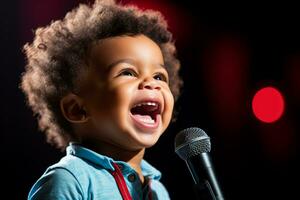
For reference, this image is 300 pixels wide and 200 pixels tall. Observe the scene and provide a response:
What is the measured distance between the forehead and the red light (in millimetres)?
1303

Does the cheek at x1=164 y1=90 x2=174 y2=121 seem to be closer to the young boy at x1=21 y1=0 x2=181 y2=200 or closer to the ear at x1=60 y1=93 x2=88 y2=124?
the young boy at x1=21 y1=0 x2=181 y2=200

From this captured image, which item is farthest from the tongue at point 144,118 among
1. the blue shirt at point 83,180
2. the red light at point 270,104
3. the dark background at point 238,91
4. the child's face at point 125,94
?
the red light at point 270,104

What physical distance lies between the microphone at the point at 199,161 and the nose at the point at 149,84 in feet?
0.45

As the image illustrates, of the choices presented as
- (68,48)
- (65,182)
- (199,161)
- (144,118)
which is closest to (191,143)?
(199,161)

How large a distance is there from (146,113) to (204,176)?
0.25m

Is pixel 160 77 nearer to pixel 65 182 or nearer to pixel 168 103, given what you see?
pixel 168 103

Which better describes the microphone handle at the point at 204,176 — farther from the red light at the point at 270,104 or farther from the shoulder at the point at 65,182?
the red light at the point at 270,104

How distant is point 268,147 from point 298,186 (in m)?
0.26

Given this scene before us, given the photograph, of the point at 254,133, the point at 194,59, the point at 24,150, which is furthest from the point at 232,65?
the point at 24,150

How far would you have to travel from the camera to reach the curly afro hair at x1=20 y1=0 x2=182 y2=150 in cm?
117

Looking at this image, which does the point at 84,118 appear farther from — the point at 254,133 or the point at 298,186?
the point at 298,186

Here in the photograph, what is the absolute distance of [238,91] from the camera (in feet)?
7.75

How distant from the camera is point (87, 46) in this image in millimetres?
1163

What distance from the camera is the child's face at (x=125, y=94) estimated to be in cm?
105
